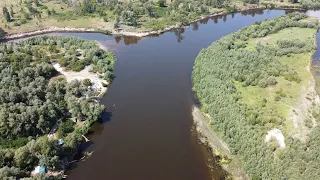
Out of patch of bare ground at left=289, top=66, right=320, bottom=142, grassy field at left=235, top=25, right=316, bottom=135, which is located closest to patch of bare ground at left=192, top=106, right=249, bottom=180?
grassy field at left=235, top=25, right=316, bottom=135

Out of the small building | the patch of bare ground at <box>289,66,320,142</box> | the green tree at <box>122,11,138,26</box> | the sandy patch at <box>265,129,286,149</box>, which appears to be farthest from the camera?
the green tree at <box>122,11,138,26</box>

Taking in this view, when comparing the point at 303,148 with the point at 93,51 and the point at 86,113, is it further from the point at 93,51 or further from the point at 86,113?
the point at 93,51

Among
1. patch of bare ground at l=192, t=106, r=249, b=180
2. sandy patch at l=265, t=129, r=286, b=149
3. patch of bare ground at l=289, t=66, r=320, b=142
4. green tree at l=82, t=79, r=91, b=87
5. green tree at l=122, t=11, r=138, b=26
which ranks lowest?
patch of bare ground at l=192, t=106, r=249, b=180

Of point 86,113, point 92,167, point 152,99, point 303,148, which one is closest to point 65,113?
point 86,113

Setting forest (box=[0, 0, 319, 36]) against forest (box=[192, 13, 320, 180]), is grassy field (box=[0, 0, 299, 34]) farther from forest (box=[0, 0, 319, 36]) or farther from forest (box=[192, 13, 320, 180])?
forest (box=[192, 13, 320, 180])

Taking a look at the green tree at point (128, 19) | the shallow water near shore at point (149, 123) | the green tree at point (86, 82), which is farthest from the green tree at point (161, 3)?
the green tree at point (86, 82)

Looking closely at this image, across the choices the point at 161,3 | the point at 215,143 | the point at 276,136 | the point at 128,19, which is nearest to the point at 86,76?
the point at 215,143
